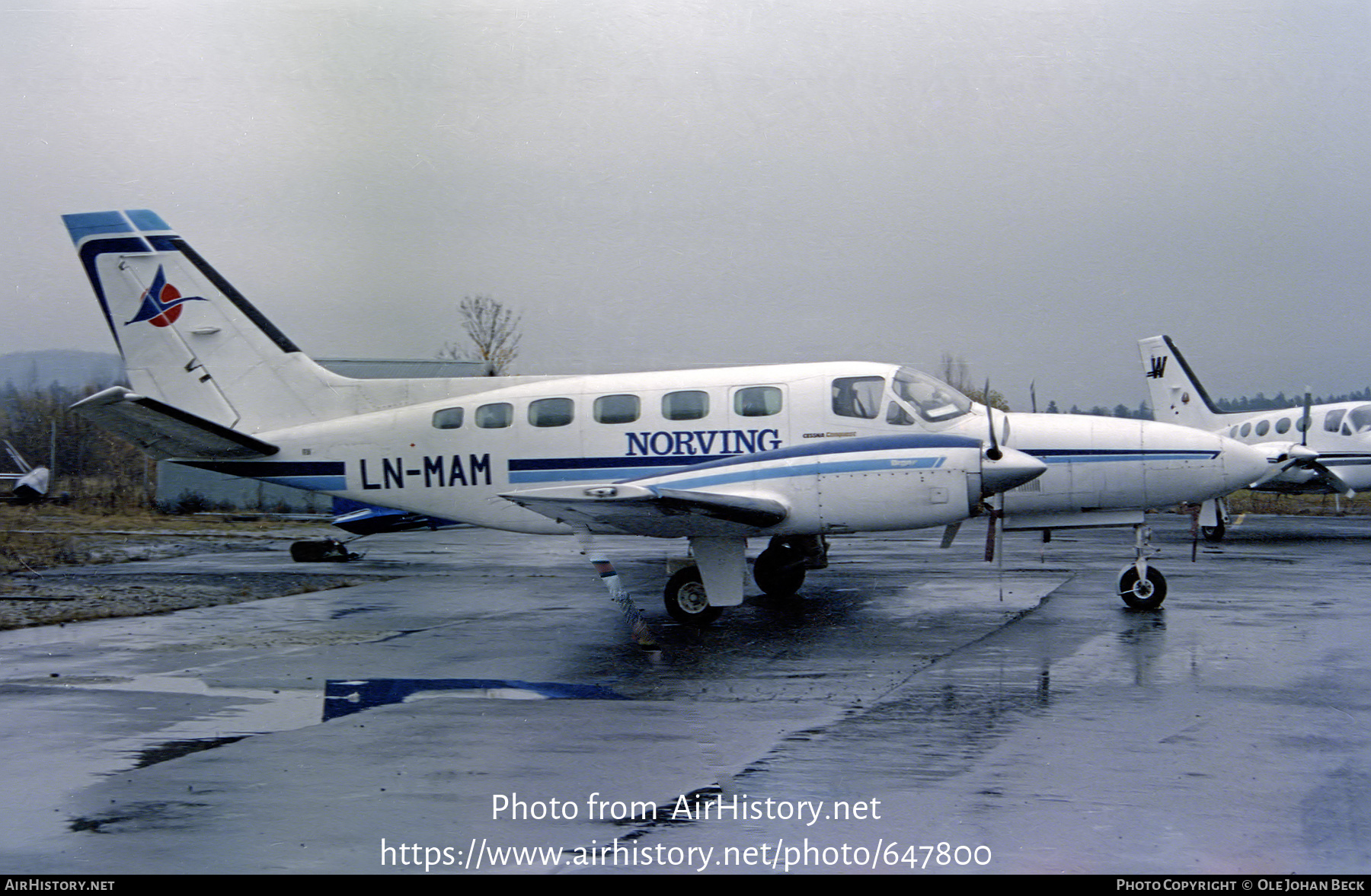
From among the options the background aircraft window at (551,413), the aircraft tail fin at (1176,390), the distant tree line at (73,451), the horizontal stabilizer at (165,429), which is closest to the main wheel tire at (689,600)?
the background aircraft window at (551,413)

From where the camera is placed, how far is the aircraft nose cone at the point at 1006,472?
1127 centimetres

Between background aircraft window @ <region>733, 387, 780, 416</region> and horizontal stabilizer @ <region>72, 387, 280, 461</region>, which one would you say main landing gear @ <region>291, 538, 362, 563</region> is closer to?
horizontal stabilizer @ <region>72, 387, 280, 461</region>

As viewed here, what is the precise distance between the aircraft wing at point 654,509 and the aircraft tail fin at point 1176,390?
23.7 meters

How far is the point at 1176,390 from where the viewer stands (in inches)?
1242

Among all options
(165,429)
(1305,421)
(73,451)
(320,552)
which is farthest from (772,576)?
(73,451)

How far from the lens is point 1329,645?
1001cm

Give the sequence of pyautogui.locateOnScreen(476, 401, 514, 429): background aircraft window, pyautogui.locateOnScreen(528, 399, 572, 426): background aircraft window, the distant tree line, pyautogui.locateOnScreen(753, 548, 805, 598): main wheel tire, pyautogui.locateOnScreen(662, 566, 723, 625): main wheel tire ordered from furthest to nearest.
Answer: the distant tree line
pyautogui.locateOnScreen(753, 548, 805, 598): main wheel tire
pyautogui.locateOnScreen(476, 401, 514, 429): background aircraft window
pyautogui.locateOnScreen(528, 399, 572, 426): background aircraft window
pyautogui.locateOnScreen(662, 566, 723, 625): main wheel tire

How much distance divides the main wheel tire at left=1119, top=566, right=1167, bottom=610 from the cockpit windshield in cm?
261

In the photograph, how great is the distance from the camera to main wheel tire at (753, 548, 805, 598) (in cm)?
1423

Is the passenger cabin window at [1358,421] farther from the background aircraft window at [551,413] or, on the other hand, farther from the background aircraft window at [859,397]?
the background aircraft window at [551,413]

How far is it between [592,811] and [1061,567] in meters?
14.3

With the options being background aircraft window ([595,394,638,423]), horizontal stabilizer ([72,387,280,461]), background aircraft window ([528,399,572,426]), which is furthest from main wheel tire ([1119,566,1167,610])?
horizontal stabilizer ([72,387,280,461])

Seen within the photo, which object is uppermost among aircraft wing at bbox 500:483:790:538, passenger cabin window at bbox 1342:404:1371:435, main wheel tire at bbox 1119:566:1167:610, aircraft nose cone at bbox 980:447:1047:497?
passenger cabin window at bbox 1342:404:1371:435
